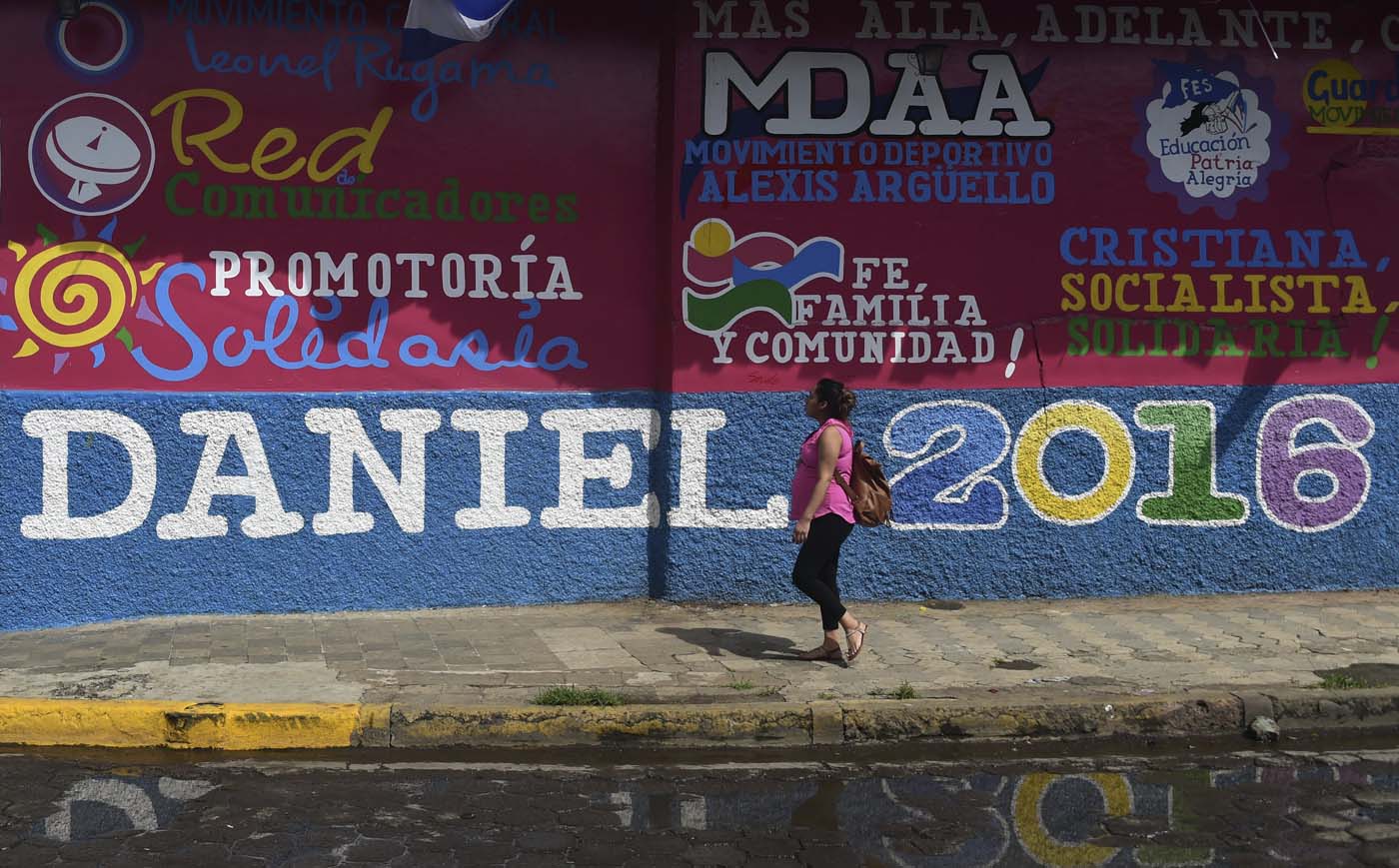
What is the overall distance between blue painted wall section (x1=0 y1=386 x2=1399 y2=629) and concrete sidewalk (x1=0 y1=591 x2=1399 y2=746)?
197mm

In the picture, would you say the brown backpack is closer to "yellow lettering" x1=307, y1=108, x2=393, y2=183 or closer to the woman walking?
the woman walking

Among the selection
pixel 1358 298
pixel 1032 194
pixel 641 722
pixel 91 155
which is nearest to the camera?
pixel 641 722

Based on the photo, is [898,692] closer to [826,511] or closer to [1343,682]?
[826,511]

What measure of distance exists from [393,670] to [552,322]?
8.18ft

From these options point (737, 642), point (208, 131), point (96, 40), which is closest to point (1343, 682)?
point (737, 642)

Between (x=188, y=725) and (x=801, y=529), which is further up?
(x=801, y=529)

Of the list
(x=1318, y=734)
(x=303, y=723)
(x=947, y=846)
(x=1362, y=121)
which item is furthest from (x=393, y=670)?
(x=1362, y=121)

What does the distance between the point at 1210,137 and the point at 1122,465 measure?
2100 mm

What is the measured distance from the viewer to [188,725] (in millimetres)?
6273

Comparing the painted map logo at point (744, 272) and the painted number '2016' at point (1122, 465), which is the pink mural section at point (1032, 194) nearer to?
the painted map logo at point (744, 272)

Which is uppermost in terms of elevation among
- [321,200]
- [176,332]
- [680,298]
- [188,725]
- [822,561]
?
[321,200]

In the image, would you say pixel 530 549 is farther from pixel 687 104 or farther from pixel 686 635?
pixel 687 104

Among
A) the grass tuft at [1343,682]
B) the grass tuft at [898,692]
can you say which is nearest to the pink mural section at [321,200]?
the grass tuft at [898,692]

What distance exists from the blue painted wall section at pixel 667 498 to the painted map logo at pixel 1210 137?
1.25 m
